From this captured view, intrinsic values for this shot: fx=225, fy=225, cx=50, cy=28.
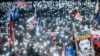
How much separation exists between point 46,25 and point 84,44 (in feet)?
1.82

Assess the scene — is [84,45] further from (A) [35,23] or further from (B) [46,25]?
(A) [35,23]

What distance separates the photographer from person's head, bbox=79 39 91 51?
2895 mm

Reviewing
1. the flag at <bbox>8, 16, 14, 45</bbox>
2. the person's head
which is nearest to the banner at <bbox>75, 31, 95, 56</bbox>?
the person's head

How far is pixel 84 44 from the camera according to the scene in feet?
9.52

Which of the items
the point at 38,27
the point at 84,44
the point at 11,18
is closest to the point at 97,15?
the point at 84,44

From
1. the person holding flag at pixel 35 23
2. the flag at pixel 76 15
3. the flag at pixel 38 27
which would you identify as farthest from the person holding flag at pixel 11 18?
the flag at pixel 76 15

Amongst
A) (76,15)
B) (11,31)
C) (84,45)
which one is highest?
(76,15)

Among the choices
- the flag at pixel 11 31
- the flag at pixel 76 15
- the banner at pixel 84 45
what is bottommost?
the banner at pixel 84 45

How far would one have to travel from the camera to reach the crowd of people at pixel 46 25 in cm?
285

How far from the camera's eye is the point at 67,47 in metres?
2.88

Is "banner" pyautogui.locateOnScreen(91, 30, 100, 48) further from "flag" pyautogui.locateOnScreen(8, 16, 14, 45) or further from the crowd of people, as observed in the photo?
"flag" pyautogui.locateOnScreen(8, 16, 14, 45)

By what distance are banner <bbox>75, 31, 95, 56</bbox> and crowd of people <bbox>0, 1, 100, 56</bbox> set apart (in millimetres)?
79

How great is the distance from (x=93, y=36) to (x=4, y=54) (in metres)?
1.17

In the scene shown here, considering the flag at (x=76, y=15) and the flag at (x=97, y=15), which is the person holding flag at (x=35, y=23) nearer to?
the flag at (x=76, y=15)
